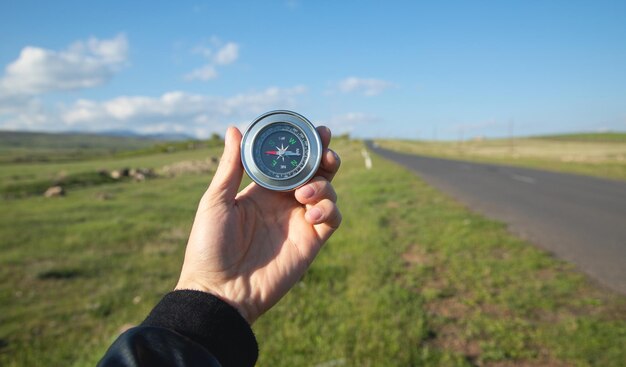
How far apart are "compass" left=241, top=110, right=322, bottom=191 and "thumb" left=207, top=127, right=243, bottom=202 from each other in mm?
76

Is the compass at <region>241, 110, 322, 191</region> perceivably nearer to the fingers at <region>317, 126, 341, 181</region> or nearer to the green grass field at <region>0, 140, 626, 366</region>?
the fingers at <region>317, 126, 341, 181</region>

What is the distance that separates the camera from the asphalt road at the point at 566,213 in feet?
21.2

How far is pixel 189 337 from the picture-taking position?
6.10 ft

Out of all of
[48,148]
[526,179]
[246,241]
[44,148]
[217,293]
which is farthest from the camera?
[48,148]

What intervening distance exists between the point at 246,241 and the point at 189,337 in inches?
28.1

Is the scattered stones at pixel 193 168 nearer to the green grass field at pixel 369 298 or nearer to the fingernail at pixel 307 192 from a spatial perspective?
the green grass field at pixel 369 298

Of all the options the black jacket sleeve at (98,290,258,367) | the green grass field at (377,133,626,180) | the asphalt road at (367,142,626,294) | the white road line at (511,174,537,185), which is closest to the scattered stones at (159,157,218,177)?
the asphalt road at (367,142,626,294)

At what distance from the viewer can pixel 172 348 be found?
1578 millimetres

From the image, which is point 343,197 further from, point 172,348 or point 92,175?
point 92,175

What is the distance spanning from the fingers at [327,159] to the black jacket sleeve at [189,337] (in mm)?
980

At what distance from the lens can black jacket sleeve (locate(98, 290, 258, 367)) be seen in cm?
150

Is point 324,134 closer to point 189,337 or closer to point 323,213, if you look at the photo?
point 323,213

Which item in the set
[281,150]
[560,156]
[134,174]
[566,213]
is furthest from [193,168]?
[560,156]

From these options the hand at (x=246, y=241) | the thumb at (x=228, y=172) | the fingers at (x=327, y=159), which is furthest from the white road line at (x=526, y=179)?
the thumb at (x=228, y=172)
